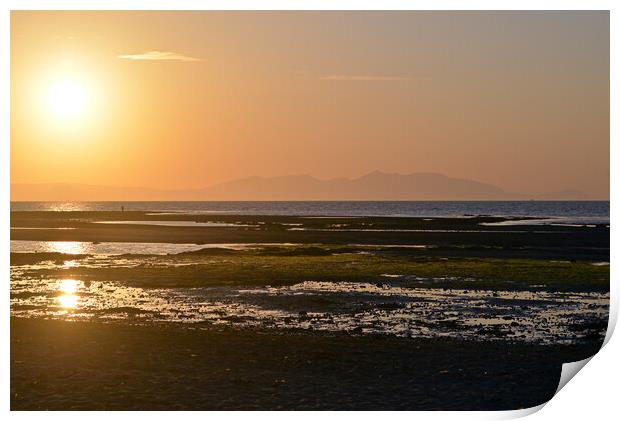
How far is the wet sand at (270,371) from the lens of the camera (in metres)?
11.1

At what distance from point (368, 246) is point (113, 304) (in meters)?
17.9

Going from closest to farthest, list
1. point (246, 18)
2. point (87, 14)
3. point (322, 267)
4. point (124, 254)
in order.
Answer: point (87, 14) < point (246, 18) < point (322, 267) < point (124, 254)

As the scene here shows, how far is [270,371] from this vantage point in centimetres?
1202

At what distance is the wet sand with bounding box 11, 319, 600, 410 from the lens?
438 inches

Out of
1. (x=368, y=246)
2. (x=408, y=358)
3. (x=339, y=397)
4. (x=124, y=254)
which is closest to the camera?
(x=339, y=397)

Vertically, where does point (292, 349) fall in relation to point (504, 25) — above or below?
below

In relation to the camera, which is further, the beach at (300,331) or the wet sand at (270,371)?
the beach at (300,331)

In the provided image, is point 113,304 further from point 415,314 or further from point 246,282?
point 415,314

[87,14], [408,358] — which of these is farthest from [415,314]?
[87,14]

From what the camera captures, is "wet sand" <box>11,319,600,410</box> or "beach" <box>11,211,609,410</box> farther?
"beach" <box>11,211,609,410</box>

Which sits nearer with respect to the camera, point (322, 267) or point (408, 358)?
point (408, 358)

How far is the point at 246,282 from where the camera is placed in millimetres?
20953
